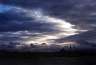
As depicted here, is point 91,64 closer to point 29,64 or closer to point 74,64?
point 74,64

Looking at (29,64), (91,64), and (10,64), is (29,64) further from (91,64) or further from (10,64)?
(91,64)

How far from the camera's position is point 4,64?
370ft

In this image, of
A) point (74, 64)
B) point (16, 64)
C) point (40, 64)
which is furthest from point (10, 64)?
point (74, 64)

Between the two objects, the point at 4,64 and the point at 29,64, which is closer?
the point at 4,64

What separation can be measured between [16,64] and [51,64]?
50.1 feet

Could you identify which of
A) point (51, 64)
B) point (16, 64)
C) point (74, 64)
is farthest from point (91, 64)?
point (16, 64)

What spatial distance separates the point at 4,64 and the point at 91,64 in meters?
33.5

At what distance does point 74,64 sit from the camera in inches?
4503

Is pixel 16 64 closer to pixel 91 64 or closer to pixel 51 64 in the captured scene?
pixel 51 64

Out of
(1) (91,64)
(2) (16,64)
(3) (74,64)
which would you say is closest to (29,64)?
(2) (16,64)

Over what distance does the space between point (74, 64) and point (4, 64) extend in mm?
27420

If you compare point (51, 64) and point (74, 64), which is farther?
point (51, 64)

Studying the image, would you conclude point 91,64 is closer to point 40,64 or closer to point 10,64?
point 40,64

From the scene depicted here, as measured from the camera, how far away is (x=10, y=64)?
116m
